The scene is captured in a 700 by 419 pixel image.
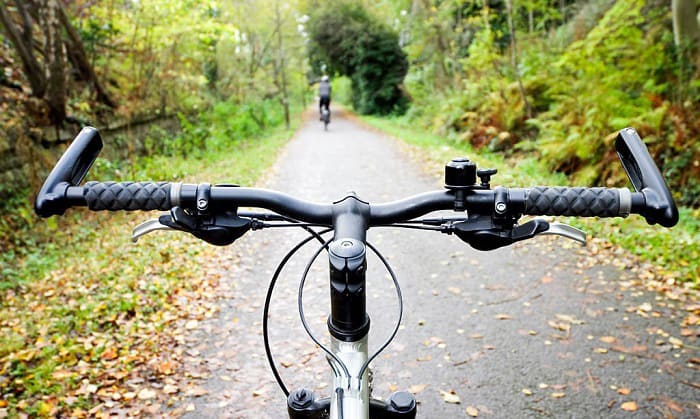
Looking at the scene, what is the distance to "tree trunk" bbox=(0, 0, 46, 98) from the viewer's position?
8.62 meters

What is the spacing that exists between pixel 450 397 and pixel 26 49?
30.7 ft

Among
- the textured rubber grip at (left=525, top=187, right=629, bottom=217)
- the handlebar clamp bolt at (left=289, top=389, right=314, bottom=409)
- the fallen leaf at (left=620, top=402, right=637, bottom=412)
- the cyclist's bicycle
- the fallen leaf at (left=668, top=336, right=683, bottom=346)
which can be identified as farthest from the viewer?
the fallen leaf at (left=668, top=336, right=683, bottom=346)

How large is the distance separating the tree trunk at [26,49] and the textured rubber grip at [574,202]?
386 inches

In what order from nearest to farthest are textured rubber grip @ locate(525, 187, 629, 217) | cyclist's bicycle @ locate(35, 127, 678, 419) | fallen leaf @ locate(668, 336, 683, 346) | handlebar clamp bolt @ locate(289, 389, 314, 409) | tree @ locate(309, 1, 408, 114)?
cyclist's bicycle @ locate(35, 127, 678, 419)
textured rubber grip @ locate(525, 187, 629, 217)
handlebar clamp bolt @ locate(289, 389, 314, 409)
fallen leaf @ locate(668, 336, 683, 346)
tree @ locate(309, 1, 408, 114)

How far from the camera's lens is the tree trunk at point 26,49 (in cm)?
862

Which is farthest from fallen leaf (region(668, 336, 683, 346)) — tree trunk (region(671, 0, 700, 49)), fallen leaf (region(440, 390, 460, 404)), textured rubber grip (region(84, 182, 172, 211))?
tree trunk (region(671, 0, 700, 49))

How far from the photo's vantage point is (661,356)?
13.9ft

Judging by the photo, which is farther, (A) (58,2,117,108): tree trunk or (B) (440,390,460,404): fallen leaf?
(A) (58,2,117,108): tree trunk

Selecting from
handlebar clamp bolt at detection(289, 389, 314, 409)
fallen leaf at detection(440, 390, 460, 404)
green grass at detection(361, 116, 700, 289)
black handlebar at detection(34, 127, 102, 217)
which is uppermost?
black handlebar at detection(34, 127, 102, 217)

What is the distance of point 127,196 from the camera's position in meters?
1.56

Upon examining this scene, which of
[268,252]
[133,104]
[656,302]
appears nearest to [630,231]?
[656,302]

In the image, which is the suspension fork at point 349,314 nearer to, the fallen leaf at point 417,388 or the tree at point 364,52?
the fallen leaf at point 417,388

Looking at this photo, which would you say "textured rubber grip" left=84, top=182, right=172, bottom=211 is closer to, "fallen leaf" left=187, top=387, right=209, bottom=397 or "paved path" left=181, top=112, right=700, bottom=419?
"paved path" left=181, top=112, right=700, bottom=419

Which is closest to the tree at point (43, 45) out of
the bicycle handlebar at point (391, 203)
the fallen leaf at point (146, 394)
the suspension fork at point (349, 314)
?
the fallen leaf at point (146, 394)
